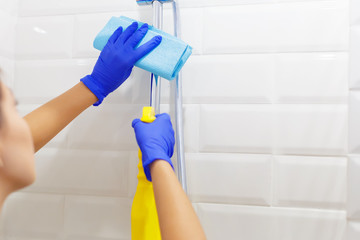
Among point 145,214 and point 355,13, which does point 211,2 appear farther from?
point 145,214

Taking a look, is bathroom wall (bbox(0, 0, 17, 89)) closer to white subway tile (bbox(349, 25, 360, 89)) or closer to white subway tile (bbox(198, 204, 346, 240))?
white subway tile (bbox(198, 204, 346, 240))

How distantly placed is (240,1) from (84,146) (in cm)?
63

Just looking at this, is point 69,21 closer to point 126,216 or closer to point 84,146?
point 84,146

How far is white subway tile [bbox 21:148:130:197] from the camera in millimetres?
1034

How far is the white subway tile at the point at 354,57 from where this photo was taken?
0.95 m

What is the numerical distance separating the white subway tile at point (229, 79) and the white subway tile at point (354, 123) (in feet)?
0.72

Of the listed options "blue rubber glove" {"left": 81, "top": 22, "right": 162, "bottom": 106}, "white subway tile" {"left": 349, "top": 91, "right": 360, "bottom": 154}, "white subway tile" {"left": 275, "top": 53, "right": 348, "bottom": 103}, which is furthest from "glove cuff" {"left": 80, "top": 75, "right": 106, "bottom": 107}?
"white subway tile" {"left": 349, "top": 91, "right": 360, "bottom": 154}

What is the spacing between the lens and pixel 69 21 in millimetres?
1093

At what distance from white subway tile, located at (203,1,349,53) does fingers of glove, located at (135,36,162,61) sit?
0.21 m

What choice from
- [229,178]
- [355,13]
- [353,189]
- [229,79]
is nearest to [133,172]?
[229,178]

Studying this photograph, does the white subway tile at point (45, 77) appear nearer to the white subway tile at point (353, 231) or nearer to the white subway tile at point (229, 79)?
the white subway tile at point (229, 79)

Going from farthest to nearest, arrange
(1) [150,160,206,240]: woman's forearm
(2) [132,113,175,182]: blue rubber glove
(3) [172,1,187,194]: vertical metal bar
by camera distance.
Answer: (3) [172,1,187,194]: vertical metal bar
(2) [132,113,175,182]: blue rubber glove
(1) [150,160,206,240]: woman's forearm

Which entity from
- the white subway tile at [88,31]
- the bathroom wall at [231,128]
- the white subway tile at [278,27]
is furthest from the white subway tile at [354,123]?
the white subway tile at [88,31]

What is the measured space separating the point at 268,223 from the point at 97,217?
491 millimetres
